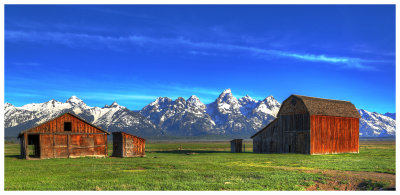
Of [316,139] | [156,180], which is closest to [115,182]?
[156,180]

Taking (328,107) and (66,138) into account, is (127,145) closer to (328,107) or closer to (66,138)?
(66,138)

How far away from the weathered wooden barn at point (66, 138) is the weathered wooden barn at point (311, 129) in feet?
93.4

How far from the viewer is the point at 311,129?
6006cm

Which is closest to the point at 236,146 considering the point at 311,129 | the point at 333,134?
the point at 311,129

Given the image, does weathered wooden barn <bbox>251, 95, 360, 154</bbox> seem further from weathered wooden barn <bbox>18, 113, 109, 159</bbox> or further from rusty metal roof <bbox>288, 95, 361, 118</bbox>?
weathered wooden barn <bbox>18, 113, 109, 159</bbox>

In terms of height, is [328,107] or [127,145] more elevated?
[328,107]

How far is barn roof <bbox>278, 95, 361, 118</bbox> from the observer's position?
2421 inches

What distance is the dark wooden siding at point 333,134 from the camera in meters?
60.5

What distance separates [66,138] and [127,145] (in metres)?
8.43

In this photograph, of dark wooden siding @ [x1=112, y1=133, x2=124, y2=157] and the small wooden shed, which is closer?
dark wooden siding @ [x1=112, y1=133, x2=124, y2=157]

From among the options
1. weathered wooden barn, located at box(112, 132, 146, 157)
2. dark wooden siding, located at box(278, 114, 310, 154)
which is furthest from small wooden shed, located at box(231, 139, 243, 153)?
weathered wooden barn, located at box(112, 132, 146, 157)

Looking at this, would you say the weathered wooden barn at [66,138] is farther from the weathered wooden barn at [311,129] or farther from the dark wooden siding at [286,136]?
the weathered wooden barn at [311,129]

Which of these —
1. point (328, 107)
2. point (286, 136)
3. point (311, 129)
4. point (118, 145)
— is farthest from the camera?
point (328, 107)
